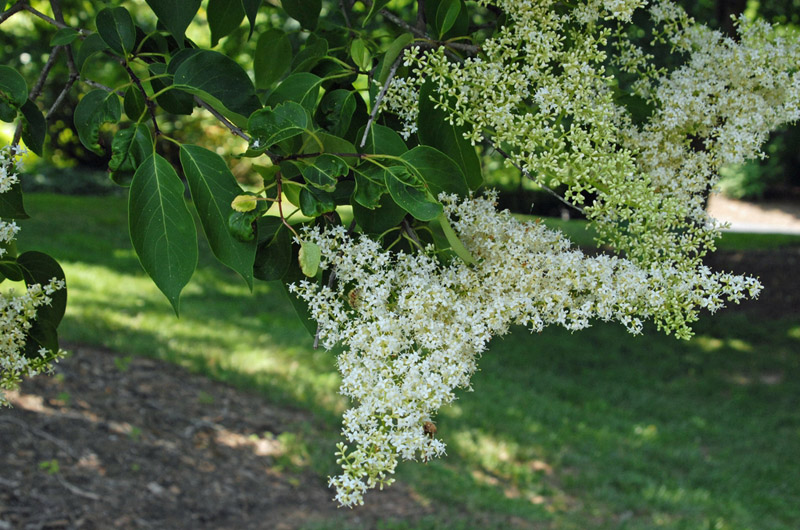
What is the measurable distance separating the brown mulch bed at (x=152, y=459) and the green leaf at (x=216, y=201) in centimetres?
350

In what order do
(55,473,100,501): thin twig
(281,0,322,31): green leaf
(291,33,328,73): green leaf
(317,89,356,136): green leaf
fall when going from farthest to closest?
(55,473,100,501): thin twig, (281,0,322,31): green leaf, (291,33,328,73): green leaf, (317,89,356,136): green leaf

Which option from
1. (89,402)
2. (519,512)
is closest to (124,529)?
(89,402)

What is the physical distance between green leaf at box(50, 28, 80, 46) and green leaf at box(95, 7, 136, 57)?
64 millimetres

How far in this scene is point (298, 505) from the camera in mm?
4652

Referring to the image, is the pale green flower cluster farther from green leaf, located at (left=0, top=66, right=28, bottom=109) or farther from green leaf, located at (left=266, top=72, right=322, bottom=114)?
green leaf, located at (left=0, top=66, right=28, bottom=109)

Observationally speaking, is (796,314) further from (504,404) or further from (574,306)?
(574,306)

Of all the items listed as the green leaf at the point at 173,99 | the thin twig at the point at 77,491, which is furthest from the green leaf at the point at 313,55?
the thin twig at the point at 77,491

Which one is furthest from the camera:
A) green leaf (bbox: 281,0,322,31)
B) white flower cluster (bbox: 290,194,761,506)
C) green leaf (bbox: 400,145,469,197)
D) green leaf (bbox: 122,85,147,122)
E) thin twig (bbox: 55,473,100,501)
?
thin twig (bbox: 55,473,100,501)

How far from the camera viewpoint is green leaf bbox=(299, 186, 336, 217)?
1.15 meters

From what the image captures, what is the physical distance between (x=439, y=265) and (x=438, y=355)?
0.23 meters

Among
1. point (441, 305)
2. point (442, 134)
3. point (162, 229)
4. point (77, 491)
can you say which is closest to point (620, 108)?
point (442, 134)

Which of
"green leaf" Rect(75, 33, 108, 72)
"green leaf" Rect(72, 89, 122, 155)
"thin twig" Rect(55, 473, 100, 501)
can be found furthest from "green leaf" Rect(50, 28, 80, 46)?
"thin twig" Rect(55, 473, 100, 501)

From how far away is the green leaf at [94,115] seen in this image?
4.43 ft

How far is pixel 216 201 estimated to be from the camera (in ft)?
3.95
